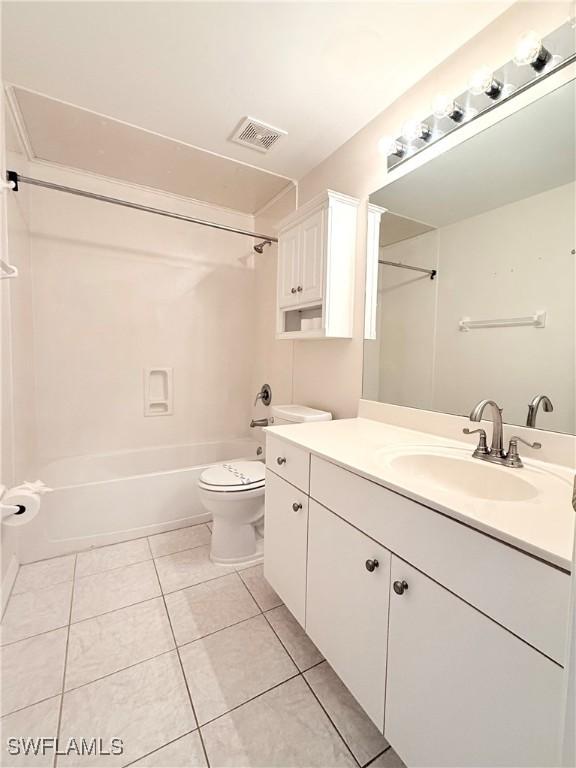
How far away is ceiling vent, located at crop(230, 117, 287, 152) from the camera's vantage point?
5.48 ft

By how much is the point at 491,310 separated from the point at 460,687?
3.48ft

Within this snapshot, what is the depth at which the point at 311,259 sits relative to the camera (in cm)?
175

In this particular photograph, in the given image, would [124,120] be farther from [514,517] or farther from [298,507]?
[514,517]

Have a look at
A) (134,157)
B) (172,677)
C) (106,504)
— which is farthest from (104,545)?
(134,157)

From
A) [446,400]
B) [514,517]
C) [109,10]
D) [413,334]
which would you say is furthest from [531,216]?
[109,10]

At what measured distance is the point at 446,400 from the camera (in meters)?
1.28

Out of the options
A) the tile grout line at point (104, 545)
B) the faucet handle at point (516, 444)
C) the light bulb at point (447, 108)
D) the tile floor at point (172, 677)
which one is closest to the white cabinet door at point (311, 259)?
the light bulb at point (447, 108)

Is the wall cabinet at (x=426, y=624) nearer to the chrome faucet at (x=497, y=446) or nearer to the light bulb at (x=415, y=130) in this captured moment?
the chrome faucet at (x=497, y=446)

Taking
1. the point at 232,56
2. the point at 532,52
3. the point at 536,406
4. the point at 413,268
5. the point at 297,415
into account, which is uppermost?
the point at 232,56

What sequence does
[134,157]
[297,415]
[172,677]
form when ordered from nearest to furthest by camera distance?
[172,677]
[297,415]
[134,157]

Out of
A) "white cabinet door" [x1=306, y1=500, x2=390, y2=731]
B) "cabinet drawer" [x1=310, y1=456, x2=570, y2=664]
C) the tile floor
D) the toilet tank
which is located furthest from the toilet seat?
"cabinet drawer" [x1=310, y1=456, x2=570, y2=664]

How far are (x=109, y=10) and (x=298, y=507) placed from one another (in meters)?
1.89

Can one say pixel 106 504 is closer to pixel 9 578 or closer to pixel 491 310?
pixel 9 578

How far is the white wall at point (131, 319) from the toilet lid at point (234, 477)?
3.04 ft
